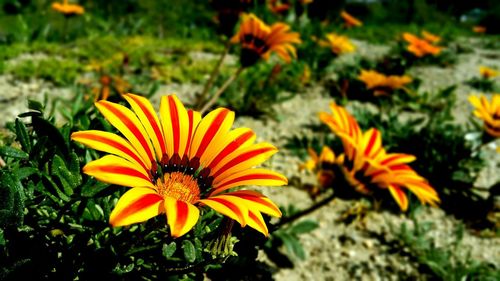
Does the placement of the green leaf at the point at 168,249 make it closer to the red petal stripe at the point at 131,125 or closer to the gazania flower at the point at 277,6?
the red petal stripe at the point at 131,125

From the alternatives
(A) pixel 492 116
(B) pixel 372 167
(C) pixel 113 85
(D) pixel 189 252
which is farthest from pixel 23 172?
(A) pixel 492 116

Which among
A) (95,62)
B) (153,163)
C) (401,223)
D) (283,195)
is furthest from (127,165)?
(95,62)

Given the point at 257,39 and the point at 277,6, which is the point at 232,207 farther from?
the point at 277,6

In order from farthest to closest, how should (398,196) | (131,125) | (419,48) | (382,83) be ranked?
(419,48)
(382,83)
(398,196)
(131,125)

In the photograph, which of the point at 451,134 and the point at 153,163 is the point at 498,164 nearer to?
the point at 451,134

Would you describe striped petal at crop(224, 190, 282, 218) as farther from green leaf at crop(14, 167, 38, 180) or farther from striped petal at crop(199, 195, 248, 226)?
green leaf at crop(14, 167, 38, 180)

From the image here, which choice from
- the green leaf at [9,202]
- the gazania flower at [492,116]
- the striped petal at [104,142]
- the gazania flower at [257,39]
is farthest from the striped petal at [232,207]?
the gazania flower at [492,116]
